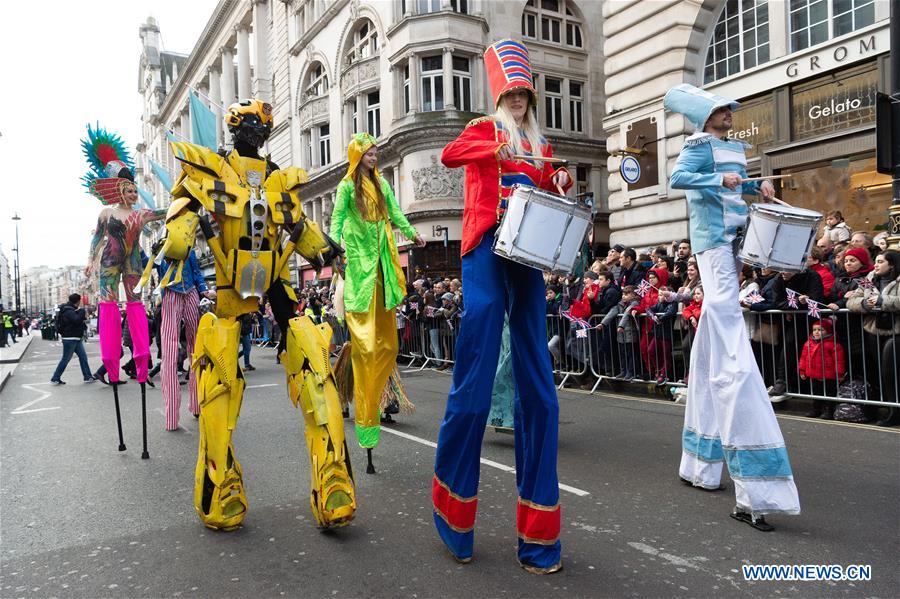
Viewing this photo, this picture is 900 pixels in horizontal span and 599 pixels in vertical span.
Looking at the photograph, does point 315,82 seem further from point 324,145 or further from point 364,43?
point 364,43

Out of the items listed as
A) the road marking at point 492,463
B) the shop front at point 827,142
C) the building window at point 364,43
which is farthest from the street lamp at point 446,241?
the road marking at point 492,463

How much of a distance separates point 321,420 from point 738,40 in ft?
49.2

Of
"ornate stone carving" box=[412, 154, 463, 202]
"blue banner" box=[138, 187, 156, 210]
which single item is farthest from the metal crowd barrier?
"ornate stone carving" box=[412, 154, 463, 202]

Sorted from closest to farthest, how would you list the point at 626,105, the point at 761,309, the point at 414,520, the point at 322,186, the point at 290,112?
the point at 414,520 < the point at 761,309 < the point at 626,105 < the point at 322,186 < the point at 290,112

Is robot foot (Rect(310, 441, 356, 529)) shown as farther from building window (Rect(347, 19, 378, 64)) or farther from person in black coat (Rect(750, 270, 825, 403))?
building window (Rect(347, 19, 378, 64))

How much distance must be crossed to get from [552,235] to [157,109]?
90.6 meters

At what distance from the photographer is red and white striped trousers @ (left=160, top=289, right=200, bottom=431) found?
711 centimetres

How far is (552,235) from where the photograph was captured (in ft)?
10.5

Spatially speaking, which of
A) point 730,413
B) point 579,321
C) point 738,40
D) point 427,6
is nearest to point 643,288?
point 579,321

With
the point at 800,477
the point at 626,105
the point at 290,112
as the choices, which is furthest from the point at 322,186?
the point at 800,477

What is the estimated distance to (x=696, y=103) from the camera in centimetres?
425

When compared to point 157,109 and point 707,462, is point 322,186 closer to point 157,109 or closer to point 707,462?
point 707,462

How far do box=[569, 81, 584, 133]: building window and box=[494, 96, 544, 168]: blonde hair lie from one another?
1056 inches

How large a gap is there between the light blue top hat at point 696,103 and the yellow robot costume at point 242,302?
2.52 m
